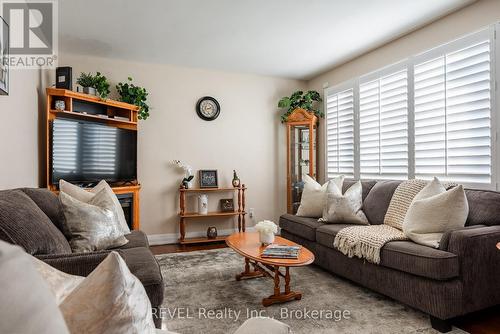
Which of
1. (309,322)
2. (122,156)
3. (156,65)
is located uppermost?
(156,65)

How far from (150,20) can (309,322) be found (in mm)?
3158

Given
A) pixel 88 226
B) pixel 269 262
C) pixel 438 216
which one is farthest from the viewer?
pixel 438 216

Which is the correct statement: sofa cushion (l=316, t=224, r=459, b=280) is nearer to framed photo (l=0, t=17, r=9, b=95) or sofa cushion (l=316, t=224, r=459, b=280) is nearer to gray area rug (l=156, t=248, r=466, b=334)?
gray area rug (l=156, t=248, r=466, b=334)

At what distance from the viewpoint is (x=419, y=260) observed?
2.15m

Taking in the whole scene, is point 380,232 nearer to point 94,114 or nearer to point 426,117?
point 426,117

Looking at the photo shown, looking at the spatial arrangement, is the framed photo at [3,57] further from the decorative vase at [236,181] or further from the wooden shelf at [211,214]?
the decorative vase at [236,181]

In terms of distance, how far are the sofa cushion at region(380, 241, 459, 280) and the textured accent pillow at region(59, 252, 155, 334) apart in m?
2.06

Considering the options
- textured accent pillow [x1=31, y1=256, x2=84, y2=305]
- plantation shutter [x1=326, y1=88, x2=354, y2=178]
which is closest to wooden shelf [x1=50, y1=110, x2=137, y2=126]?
plantation shutter [x1=326, y1=88, x2=354, y2=178]

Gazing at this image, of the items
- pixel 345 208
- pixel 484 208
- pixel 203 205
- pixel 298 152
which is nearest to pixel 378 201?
pixel 345 208

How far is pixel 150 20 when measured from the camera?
317 cm

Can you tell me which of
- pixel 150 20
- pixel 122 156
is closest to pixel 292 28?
pixel 150 20

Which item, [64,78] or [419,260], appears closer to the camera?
[419,260]

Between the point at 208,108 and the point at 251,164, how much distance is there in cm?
115

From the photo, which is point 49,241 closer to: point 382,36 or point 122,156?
point 122,156
